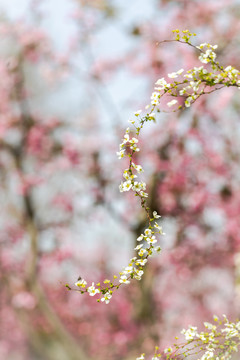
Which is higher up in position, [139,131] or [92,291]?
[139,131]

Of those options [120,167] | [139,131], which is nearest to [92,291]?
[139,131]

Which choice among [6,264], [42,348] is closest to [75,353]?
[42,348]

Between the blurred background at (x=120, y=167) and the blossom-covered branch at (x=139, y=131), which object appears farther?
the blurred background at (x=120, y=167)

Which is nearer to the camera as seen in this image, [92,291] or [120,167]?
[92,291]

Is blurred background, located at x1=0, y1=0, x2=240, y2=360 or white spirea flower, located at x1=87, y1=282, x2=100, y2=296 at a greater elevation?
blurred background, located at x1=0, y1=0, x2=240, y2=360

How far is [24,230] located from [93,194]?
79.4 inches

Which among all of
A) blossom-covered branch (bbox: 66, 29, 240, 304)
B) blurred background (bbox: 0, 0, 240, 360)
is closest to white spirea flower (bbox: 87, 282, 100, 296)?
blossom-covered branch (bbox: 66, 29, 240, 304)

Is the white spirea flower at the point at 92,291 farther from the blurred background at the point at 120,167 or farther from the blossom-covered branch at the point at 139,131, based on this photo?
the blurred background at the point at 120,167

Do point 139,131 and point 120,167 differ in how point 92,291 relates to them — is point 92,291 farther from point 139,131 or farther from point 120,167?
point 120,167

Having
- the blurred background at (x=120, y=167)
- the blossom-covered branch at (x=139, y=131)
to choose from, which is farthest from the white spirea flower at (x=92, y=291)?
the blurred background at (x=120, y=167)

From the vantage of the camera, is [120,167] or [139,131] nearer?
[139,131]

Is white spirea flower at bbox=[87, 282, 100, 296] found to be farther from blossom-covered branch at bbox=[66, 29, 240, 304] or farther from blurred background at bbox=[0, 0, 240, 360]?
blurred background at bbox=[0, 0, 240, 360]

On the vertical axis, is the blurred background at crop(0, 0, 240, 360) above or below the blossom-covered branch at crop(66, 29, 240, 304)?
above

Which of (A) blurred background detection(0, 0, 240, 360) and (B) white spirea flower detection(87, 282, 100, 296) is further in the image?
(A) blurred background detection(0, 0, 240, 360)
